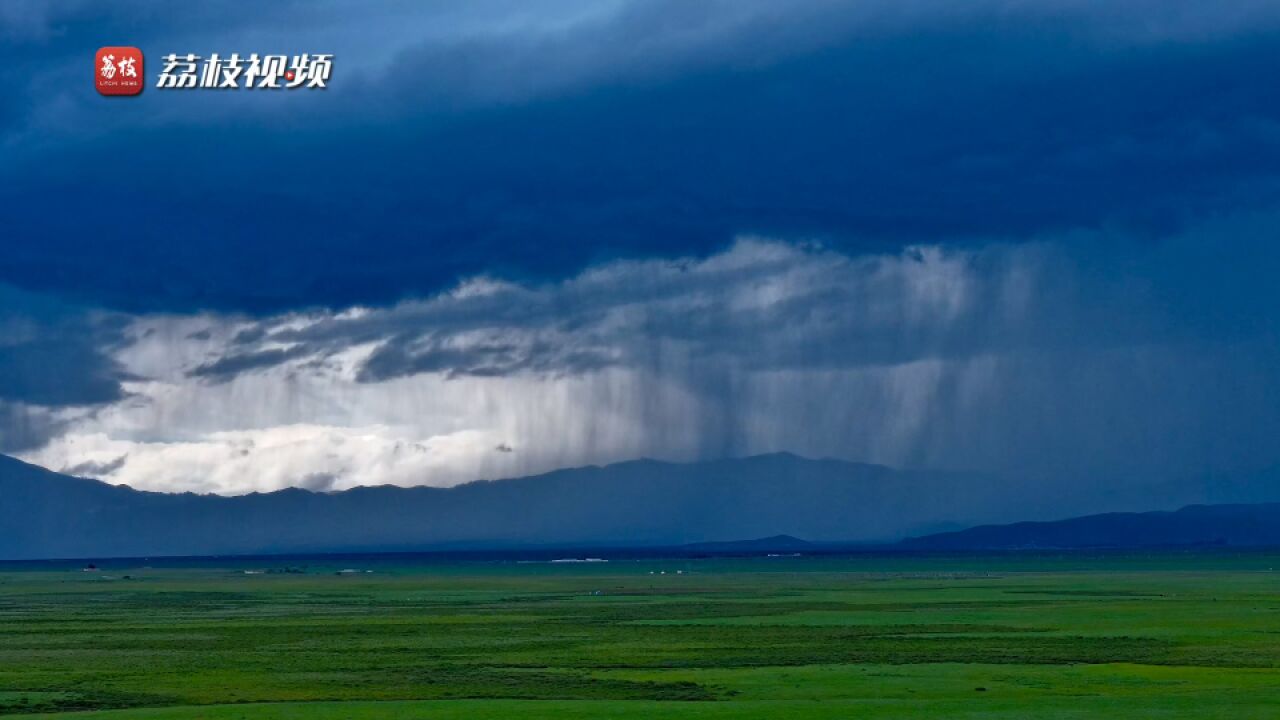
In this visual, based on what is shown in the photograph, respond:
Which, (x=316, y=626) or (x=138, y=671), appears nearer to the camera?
(x=138, y=671)

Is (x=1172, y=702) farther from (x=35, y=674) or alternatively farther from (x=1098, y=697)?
(x=35, y=674)

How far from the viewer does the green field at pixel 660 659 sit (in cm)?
4459

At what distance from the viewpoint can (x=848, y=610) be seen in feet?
307

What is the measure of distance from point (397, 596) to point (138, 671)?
235 ft

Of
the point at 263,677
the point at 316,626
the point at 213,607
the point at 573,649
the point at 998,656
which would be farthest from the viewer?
the point at 213,607

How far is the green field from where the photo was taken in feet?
146

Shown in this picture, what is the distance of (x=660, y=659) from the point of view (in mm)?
59188

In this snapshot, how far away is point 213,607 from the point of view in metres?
111

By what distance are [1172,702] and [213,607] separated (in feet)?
275

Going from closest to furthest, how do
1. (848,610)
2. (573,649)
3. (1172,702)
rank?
(1172,702) < (573,649) < (848,610)

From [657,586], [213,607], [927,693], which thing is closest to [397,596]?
[213,607]

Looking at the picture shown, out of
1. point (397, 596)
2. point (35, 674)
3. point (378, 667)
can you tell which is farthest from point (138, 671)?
point (397, 596)

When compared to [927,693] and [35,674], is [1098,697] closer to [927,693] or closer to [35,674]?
[927,693]

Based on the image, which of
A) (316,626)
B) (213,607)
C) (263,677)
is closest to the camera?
(263,677)
